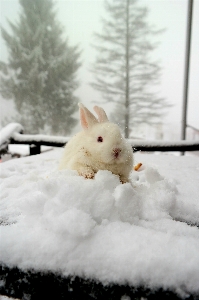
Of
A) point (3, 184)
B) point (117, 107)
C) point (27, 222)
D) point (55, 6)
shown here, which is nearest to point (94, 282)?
point (27, 222)

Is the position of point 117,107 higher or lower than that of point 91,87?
lower

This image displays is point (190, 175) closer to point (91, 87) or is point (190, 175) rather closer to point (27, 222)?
point (27, 222)

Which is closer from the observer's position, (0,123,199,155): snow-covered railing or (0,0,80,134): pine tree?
(0,123,199,155): snow-covered railing

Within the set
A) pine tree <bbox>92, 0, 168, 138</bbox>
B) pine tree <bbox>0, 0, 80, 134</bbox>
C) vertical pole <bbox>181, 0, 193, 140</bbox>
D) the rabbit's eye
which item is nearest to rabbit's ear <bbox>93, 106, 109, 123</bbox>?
the rabbit's eye

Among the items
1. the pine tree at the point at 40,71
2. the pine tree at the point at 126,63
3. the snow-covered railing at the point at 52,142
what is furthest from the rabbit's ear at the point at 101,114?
the pine tree at the point at 40,71

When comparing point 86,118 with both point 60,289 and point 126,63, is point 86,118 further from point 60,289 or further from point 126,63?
point 126,63

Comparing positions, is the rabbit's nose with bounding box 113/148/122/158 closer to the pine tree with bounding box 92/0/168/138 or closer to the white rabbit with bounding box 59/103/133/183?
the white rabbit with bounding box 59/103/133/183

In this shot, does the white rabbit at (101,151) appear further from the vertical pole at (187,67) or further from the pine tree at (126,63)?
the pine tree at (126,63)
